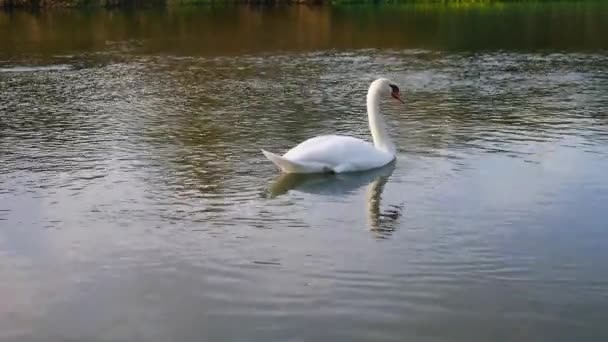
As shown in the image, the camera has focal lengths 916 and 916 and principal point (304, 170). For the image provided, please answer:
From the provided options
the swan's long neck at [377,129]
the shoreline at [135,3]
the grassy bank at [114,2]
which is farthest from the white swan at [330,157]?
the grassy bank at [114,2]

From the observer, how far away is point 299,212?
29.4 ft

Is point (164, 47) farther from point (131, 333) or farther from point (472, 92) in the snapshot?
point (131, 333)

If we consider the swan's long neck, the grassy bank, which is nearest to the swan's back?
the swan's long neck

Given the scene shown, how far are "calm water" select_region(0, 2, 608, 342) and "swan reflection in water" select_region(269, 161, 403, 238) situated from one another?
4 centimetres

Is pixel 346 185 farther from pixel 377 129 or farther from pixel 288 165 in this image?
pixel 377 129

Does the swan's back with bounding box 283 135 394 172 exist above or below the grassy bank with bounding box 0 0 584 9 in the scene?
below

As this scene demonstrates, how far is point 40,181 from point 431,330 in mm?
A: 5909

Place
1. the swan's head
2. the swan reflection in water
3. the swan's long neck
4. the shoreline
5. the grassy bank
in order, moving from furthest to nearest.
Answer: the grassy bank, the shoreline, the swan's head, the swan's long neck, the swan reflection in water

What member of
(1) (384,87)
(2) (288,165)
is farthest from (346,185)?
(1) (384,87)

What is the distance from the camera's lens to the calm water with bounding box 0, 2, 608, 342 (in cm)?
635

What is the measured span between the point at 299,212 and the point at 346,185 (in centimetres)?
117

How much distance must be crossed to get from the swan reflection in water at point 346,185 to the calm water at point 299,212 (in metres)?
0.04

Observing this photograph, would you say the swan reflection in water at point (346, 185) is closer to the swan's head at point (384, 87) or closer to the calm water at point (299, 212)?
the calm water at point (299, 212)

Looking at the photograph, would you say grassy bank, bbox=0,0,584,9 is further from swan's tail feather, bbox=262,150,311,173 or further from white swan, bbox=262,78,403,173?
swan's tail feather, bbox=262,150,311,173
